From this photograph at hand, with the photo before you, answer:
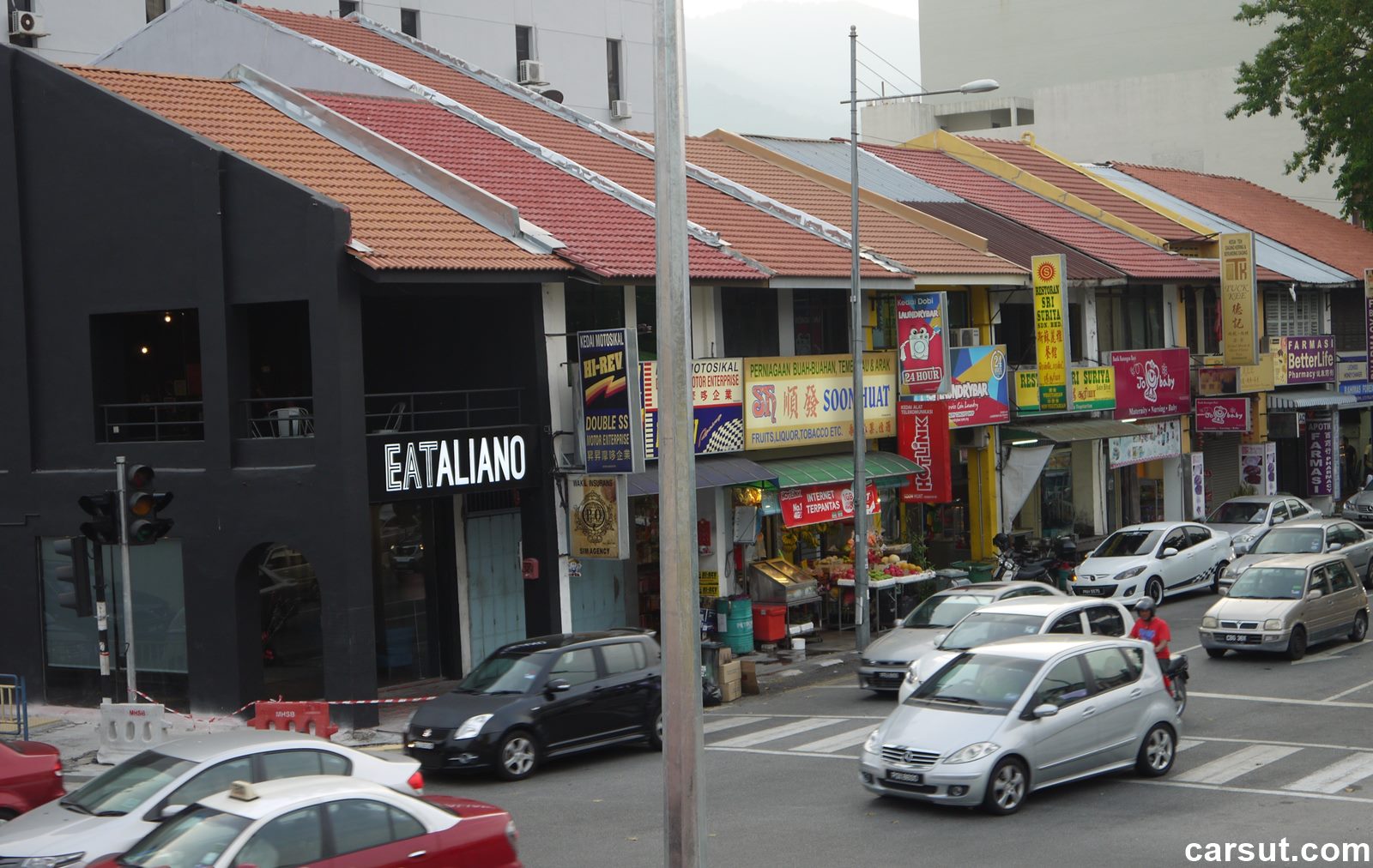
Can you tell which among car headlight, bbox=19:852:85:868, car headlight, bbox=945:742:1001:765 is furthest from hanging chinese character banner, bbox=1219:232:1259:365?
car headlight, bbox=19:852:85:868

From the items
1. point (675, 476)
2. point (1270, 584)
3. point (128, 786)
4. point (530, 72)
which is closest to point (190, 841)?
point (128, 786)

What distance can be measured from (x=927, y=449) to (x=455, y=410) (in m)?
11.1

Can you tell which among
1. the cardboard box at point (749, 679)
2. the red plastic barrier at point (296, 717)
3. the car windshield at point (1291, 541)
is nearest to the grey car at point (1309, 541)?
the car windshield at point (1291, 541)

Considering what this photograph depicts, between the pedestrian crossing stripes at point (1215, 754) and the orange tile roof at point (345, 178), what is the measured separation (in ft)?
26.3

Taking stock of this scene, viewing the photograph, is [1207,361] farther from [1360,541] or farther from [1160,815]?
[1160,815]

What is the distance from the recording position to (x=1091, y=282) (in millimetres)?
36188

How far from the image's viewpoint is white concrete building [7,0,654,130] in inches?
1738

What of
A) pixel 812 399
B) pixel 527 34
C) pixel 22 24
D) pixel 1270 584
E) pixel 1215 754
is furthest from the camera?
pixel 527 34

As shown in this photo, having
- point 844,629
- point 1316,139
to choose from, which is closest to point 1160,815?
point 844,629

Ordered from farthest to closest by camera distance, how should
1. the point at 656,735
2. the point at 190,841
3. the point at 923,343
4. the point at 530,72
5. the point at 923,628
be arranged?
the point at 530,72 < the point at 923,343 < the point at 923,628 < the point at 656,735 < the point at 190,841

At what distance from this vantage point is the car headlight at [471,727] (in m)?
17.3

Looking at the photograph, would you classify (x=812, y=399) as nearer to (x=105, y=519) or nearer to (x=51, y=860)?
(x=105, y=519)

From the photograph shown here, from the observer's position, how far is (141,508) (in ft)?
59.3

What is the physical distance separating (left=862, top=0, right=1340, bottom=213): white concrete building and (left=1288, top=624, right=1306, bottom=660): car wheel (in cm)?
3651
